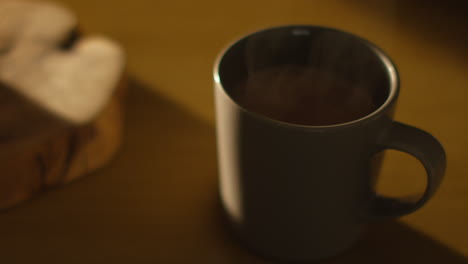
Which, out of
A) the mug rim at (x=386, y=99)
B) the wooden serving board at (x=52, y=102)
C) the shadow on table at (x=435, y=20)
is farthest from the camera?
the shadow on table at (x=435, y=20)

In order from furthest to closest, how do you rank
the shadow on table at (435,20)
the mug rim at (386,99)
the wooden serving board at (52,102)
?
the shadow on table at (435,20), the wooden serving board at (52,102), the mug rim at (386,99)

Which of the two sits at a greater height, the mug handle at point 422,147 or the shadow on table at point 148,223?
the mug handle at point 422,147

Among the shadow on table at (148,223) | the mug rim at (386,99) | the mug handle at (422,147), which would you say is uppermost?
the mug rim at (386,99)

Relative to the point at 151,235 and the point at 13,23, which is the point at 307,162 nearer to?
the point at 151,235

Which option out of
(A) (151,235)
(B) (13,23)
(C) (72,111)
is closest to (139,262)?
(A) (151,235)

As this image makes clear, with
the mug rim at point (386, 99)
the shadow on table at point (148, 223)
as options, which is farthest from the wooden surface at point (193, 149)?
the mug rim at point (386, 99)

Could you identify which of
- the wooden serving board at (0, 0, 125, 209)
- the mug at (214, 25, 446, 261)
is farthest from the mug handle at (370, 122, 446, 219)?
the wooden serving board at (0, 0, 125, 209)

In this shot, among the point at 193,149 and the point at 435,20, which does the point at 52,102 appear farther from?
the point at 435,20

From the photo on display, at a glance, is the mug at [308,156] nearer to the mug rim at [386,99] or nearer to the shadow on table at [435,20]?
the mug rim at [386,99]

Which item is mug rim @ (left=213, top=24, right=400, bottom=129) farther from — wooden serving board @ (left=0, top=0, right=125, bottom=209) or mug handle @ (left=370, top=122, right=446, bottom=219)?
wooden serving board @ (left=0, top=0, right=125, bottom=209)

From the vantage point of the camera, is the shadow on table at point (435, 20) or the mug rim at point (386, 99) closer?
the mug rim at point (386, 99)
